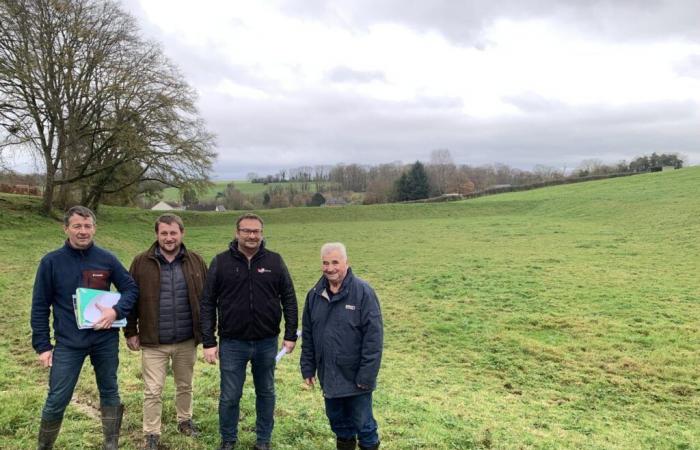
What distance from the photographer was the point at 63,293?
162 inches

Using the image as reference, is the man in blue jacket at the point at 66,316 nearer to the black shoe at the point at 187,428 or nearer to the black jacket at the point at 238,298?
the black shoe at the point at 187,428

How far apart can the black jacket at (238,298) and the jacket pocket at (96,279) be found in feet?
2.79

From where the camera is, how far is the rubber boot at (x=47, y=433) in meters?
4.13

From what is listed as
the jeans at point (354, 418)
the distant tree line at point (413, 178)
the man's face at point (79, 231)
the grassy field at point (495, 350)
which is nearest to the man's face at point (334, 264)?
the jeans at point (354, 418)

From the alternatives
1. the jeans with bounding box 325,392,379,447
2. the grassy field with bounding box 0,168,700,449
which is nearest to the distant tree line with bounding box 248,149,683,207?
the grassy field with bounding box 0,168,700,449

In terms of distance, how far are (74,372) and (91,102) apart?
27862 millimetres

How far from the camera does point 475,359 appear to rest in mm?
9289

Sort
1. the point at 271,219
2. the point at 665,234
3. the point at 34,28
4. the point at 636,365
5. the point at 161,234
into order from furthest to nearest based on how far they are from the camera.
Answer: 1. the point at 271,219
2. the point at 34,28
3. the point at 665,234
4. the point at 636,365
5. the point at 161,234

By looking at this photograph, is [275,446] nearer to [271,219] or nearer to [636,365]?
[636,365]

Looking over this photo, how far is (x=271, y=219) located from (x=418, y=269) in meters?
24.9

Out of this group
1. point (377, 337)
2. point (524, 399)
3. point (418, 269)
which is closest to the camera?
point (377, 337)

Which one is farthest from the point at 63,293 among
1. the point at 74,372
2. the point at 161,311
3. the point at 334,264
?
the point at 334,264

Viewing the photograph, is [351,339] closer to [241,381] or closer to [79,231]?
[241,381]

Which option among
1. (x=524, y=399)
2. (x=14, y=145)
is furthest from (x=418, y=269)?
(x=14, y=145)
